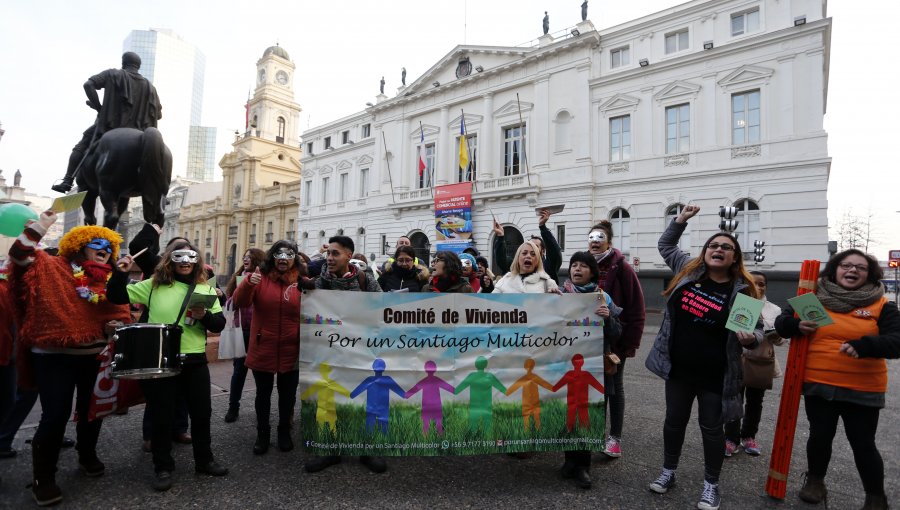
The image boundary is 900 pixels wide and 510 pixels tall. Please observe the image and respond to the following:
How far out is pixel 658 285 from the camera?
20.4 m

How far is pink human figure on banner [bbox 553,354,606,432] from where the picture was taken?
3641 mm

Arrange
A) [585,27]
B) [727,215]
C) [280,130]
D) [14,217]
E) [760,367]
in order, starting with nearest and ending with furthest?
A: [14,217], [760,367], [727,215], [585,27], [280,130]

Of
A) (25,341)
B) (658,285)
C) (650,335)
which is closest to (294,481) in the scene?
(25,341)

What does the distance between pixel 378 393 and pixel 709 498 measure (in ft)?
7.90

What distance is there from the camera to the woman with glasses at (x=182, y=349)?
332 cm

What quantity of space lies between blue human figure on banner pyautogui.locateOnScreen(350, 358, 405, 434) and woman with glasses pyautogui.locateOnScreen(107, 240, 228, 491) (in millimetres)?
1134

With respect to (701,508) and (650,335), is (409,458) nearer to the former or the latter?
(701,508)

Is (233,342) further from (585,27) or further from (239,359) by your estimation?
(585,27)

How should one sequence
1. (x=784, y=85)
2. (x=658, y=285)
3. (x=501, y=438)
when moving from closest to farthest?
1. (x=501, y=438)
2. (x=784, y=85)
3. (x=658, y=285)

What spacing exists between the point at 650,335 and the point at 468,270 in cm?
981

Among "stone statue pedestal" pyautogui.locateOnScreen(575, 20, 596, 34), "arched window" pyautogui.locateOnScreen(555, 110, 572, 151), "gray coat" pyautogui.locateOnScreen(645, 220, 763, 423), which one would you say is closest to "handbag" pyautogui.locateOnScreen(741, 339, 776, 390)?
"gray coat" pyautogui.locateOnScreen(645, 220, 763, 423)

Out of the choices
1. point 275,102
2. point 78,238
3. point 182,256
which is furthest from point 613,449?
point 275,102

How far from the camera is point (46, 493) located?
2.99m

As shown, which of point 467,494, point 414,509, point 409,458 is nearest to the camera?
point 414,509
